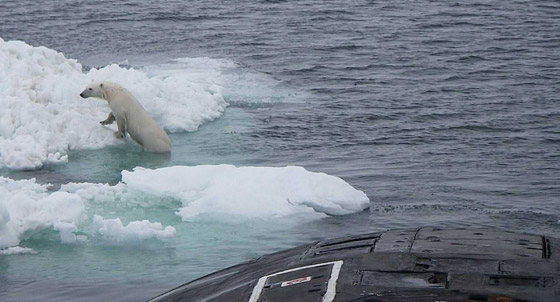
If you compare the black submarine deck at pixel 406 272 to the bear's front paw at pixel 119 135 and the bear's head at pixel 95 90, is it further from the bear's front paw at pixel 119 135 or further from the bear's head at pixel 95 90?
the bear's head at pixel 95 90

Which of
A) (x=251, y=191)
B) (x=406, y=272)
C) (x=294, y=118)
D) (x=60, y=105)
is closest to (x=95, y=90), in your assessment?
(x=60, y=105)

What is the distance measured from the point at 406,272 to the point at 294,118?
39.0 ft

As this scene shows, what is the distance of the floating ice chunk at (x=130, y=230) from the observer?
10055mm

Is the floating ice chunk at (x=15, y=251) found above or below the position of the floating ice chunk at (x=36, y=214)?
below

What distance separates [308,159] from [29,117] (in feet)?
12.7

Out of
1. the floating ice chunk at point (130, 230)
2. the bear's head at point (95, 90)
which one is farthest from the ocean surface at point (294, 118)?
the bear's head at point (95, 90)

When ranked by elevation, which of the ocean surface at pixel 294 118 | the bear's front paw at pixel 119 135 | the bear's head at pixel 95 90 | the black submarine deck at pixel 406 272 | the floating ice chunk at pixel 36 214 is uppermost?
the black submarine deck at pixel 406 272

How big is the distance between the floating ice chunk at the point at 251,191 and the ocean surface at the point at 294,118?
7 centimetres

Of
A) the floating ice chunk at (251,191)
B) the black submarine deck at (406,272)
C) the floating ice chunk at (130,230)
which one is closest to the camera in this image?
the black submarine deck at (406,272)

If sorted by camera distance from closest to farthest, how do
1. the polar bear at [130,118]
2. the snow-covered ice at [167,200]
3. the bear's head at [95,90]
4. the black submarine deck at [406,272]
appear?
1. the black submarine deck at [406,272]
2. the snow-covered ice at [167,200]
3. the polar bear at [130,118]
4. the bear's head at [95,90]

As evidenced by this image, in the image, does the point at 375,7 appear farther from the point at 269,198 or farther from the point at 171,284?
the point at 171,284

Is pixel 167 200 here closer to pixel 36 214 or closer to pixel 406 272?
pixel 36 214

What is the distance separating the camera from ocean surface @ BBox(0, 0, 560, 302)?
10117 millimetres

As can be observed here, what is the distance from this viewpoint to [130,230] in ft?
33.0
